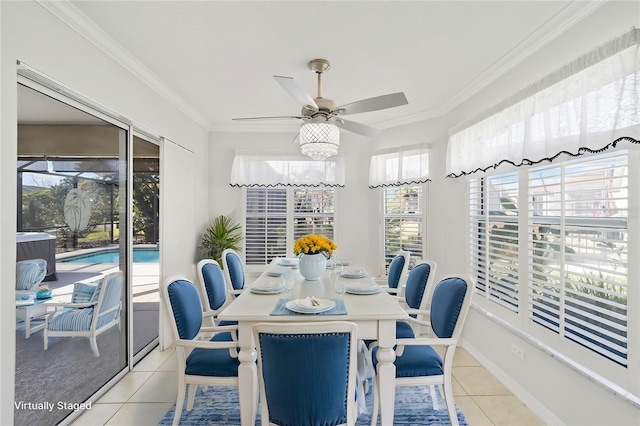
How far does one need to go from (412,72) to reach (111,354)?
348 centimetres

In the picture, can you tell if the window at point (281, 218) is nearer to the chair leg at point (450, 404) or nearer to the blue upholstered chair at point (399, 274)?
the blue upholstered chair at point (399, 274)

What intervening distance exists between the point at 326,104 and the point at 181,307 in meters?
1.72

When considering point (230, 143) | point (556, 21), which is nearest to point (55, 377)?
point (230, 143)

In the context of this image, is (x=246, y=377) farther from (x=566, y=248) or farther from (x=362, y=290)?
(x=566, y=248)

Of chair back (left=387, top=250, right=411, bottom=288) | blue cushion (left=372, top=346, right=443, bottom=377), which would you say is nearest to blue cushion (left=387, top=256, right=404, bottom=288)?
chair back (left=387, top=250, right=411, bottom=288)

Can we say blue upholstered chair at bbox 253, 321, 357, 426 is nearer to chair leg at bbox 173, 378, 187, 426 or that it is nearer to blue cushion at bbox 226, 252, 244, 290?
chair leg at bbox 173, 378, 187, 426

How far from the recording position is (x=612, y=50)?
62.1 inches

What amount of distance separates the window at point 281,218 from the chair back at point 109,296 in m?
1.99

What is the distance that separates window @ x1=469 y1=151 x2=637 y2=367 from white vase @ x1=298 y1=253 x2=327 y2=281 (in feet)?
5.12

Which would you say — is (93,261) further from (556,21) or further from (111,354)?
(556,21)

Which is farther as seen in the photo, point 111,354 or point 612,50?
point 111,354

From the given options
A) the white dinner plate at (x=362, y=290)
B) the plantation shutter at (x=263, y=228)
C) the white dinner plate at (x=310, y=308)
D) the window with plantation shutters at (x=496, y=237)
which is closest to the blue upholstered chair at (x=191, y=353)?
the white dinner plate at (x=310, y=308)

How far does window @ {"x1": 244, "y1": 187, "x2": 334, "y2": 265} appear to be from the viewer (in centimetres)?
452

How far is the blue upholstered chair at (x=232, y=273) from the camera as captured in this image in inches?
120
